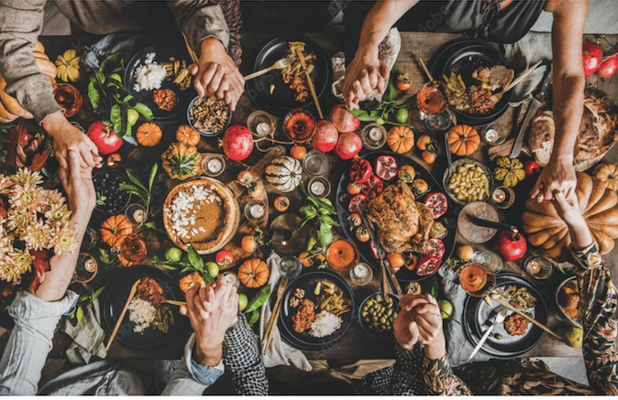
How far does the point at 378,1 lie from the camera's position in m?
1.67

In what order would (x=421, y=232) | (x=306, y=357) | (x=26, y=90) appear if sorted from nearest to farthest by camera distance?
(x=26, y=90) → (x=421, y=232) → (x=306, y=357)

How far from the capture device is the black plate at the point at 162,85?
71.1 inches

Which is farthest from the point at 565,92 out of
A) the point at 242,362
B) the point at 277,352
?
the point at 242,362

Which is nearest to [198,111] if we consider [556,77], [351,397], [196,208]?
[196,208]

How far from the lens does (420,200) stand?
5.93 ft

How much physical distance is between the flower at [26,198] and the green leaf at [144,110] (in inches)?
28.1

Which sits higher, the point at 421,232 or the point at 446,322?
the point at 421,232

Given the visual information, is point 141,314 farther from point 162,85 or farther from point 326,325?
point 162,85

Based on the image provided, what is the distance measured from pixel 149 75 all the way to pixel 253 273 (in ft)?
4.74

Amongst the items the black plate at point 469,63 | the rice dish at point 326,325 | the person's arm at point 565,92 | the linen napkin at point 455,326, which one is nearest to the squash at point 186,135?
the rice dish at point 326,325

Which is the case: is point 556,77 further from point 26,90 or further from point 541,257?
point 26,90

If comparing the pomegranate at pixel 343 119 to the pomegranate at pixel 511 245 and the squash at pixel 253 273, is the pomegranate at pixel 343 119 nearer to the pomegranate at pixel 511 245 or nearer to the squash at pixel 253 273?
the squash at pixel 253 273

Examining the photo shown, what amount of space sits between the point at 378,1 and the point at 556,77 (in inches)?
46.4

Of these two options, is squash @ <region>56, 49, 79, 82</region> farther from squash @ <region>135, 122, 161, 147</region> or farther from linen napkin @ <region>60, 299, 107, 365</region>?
linen napkin @ <region>60, 299, 107, 365</region>
